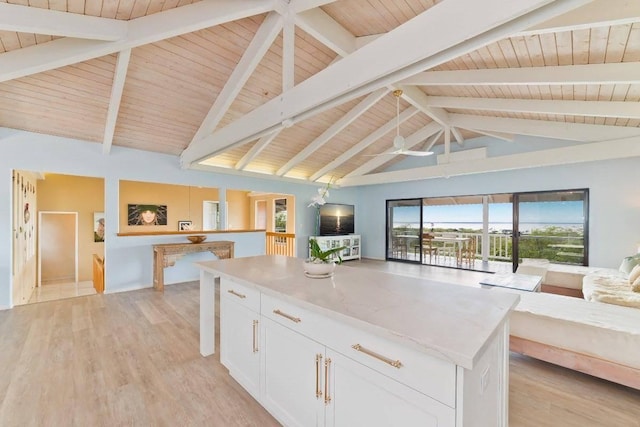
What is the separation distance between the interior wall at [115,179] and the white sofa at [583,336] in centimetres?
437

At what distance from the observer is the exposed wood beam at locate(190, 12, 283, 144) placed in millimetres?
2969

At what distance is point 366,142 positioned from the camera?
637cm

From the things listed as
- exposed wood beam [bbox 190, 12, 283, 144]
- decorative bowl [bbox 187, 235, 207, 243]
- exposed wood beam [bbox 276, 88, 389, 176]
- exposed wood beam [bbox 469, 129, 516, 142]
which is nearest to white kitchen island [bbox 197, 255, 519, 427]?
exposed wood beam [bbox 190, 12, 283, 144]

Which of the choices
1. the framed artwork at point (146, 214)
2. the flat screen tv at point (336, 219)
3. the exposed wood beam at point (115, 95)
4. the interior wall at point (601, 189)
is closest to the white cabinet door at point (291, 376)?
the exposed wood beam at point (115, 95)

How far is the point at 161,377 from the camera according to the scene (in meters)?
2.25

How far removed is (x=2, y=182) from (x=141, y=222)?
395cm

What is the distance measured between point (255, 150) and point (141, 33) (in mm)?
3047

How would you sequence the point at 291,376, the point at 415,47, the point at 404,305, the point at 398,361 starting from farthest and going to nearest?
the point at 415,47, the point at 291,376, the point at 404,305, the point at 398,361

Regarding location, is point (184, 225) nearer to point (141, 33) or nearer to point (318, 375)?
point (141, 33)

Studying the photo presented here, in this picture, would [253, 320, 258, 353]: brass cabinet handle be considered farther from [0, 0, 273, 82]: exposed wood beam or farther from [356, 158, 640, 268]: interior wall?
[356, 158, 640, 268]: interior wall

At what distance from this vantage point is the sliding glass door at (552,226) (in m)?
5.55

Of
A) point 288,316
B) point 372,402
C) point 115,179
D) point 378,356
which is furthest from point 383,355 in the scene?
point 115,179

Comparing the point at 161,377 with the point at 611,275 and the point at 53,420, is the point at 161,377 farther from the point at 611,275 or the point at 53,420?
the point at 611,275

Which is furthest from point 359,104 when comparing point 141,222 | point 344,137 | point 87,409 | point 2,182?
point 141,222
